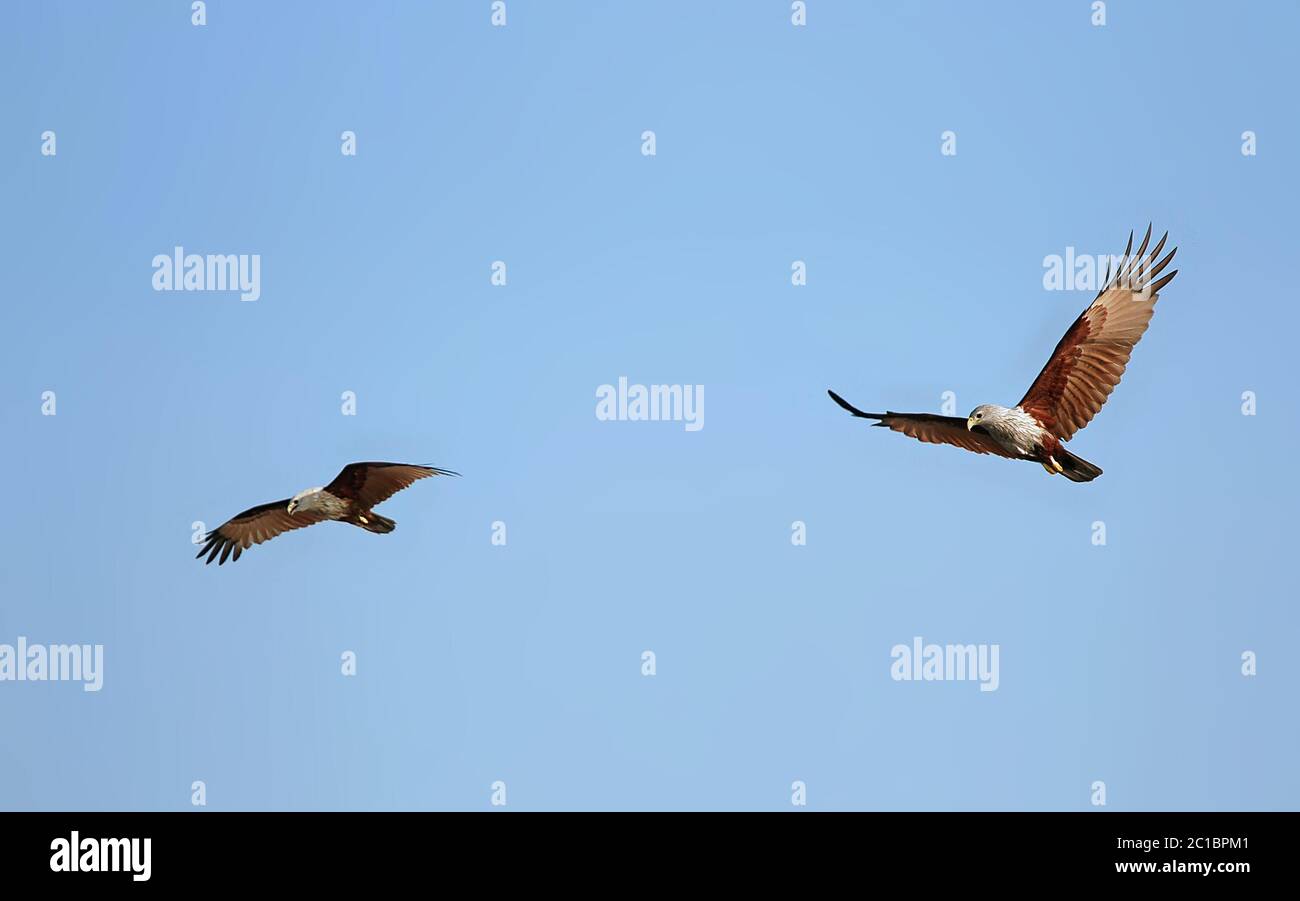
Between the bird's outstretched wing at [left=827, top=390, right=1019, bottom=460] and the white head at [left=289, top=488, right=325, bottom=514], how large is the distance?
876 centimetres

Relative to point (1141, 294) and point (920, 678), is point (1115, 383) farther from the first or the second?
point (920, 678)

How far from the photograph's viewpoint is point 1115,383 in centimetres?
2300

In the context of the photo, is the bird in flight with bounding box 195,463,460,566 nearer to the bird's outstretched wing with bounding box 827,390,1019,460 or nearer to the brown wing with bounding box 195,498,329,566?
the brown wing with bounding box 195,498,329,566

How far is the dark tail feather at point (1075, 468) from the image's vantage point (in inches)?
879

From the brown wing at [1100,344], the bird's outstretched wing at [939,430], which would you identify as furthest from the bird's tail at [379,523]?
the brown wing at [1100,344]

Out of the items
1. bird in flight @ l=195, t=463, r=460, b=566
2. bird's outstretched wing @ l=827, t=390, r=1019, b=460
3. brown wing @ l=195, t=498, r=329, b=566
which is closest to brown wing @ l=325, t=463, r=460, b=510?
bird in flight @ l=195, t=463, r=460, b=566

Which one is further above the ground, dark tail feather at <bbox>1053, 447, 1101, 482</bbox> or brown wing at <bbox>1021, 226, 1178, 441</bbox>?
brown wing at <bbox>1021, 226, 1178, 441</bbox>

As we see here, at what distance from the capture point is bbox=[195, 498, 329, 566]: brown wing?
28188 millimetres

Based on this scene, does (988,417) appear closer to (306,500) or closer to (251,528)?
(306,500)

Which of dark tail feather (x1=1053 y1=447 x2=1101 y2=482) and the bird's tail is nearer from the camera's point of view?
dark tail feather (x1=1053 y1=447 x2=1101 y2=482)

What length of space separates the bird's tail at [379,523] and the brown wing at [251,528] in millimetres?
1674

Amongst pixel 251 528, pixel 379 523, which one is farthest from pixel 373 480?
pixel 251 528
